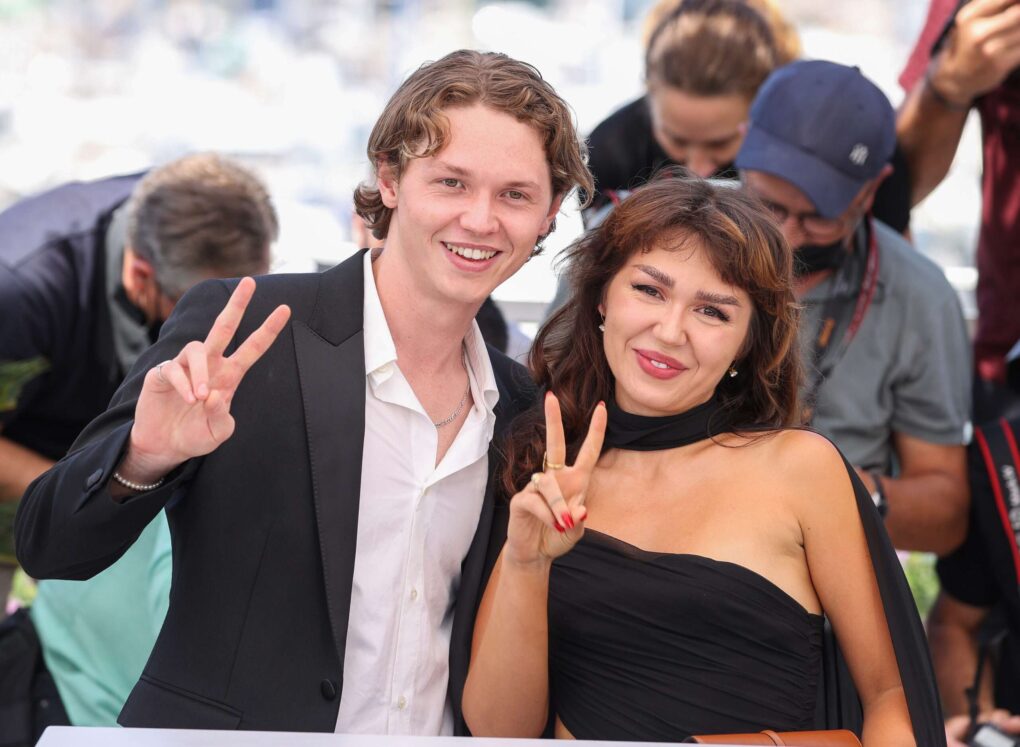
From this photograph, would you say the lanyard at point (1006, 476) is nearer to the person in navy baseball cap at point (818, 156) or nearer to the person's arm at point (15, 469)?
the person in navy baseball cap at point (818, 156)

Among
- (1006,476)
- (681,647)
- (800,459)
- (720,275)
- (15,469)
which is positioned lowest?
(15,469)

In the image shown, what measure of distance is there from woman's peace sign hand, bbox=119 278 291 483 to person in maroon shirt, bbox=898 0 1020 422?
2005 mm

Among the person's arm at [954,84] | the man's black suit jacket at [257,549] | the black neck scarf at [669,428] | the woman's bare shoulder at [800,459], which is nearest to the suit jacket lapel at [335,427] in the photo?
the man's black suit jacket at [257,549]

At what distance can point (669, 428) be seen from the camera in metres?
1.90

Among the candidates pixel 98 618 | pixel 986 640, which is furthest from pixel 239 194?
pixel 986 640

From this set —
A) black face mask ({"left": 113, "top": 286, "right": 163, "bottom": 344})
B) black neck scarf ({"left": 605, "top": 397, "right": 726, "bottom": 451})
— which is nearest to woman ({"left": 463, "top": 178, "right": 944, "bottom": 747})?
black neck scarf ({"left": 605, "top": 397, "right": 726, "bottom": 451})

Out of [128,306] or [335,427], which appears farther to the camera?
[128,306]

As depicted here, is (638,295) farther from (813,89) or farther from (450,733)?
(813,89)

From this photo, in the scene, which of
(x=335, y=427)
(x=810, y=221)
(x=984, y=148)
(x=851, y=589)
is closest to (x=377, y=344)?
(x=335, y=427)

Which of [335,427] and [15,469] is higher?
[335,427]

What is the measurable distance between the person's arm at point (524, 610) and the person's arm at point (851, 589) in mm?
323

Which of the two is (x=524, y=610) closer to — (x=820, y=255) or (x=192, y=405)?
(x=192, y=405)

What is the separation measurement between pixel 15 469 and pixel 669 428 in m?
1.74

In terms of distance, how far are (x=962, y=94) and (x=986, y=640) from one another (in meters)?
1.22
